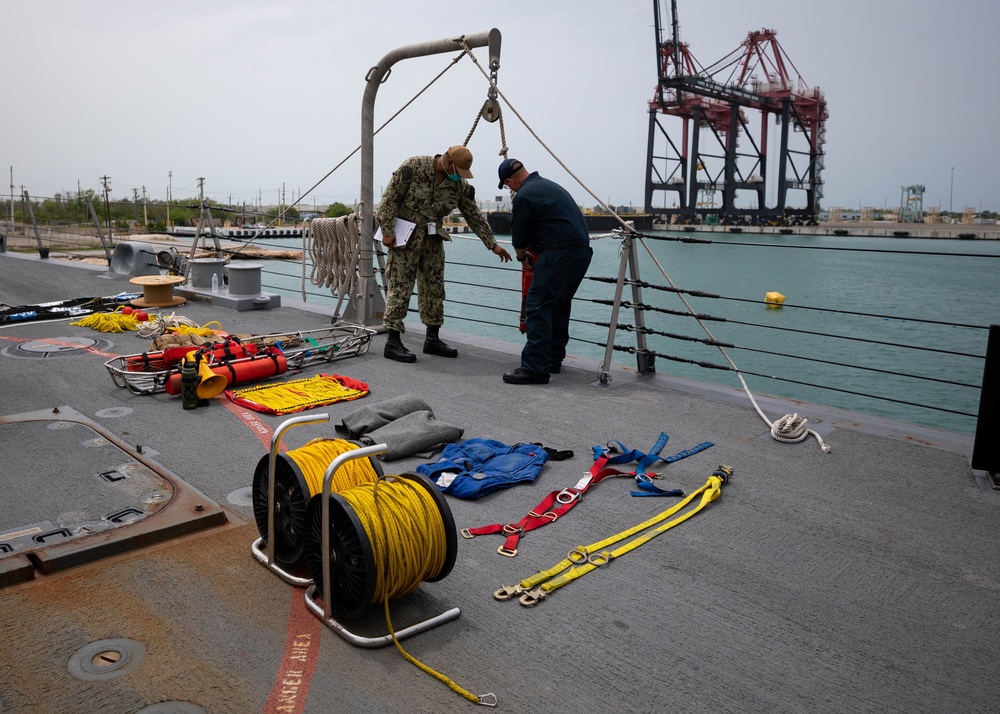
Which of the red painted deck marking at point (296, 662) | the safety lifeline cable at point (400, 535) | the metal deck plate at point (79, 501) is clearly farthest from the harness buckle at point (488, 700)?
the metal deck plate at point (79, 501)

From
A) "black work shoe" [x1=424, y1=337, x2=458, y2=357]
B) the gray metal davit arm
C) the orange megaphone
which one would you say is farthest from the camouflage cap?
the orange megaphone

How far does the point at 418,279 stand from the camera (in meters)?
6.70

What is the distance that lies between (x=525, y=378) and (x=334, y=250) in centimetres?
356

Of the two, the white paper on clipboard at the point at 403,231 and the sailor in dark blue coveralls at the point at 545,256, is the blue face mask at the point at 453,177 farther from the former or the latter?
the sailor in dark blue coveralls at the point at 545,256

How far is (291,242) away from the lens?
6019 centimetres

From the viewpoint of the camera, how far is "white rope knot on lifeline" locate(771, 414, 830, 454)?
4.42 m

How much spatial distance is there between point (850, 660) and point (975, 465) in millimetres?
2020

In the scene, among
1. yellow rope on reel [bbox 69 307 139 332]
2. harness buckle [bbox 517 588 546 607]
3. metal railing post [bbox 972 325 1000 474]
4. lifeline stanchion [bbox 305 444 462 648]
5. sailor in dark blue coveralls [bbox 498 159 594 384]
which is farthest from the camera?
yellow rope on reel [bbox 69 307 139 332]

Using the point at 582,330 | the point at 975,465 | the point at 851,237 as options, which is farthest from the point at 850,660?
the point at 851,237

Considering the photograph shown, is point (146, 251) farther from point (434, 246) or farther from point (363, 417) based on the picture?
point (363, 417)

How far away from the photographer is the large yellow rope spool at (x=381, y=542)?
2.38 metres

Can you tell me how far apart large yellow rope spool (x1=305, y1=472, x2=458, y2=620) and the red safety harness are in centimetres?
57

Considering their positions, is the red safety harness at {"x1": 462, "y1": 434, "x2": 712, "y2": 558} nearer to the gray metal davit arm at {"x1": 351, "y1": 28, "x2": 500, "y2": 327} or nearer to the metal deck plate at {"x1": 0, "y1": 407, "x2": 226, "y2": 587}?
the metal deck plate at {"x1": 0, "y1": 407, "x2": 226, "y2": 587}

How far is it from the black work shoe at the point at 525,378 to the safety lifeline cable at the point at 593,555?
2.21 metres
